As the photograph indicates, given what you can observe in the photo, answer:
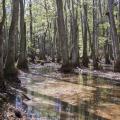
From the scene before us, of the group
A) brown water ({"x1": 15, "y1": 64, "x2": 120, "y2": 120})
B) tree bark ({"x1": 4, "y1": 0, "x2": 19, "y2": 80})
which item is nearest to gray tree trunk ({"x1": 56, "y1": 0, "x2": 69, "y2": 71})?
tree bark ({"x1": 4, "y1": 0, "x2": 19, "y2": 80})

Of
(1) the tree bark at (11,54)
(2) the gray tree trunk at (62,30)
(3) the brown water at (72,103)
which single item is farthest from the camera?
(2) the gray tree trunk at (62,30)

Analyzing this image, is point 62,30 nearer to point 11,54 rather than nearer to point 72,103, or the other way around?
point 11,54

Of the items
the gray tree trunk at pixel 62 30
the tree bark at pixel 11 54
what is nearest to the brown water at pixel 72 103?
the tree bark at pixel 11 54

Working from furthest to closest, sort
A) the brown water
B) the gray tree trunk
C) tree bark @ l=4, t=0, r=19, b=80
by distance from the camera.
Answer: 1. the gray tree trunk
2. tree bark @ l=4, t=0, r=19, b=80
3. the brown water

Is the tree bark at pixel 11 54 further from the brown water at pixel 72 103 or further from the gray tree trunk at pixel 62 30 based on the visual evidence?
→ the gray tree trunk at pixel 62 30

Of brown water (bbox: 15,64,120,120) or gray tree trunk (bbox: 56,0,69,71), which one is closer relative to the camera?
brown water (bbox: 15,64,120,120)

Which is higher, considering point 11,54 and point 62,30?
point 62,30

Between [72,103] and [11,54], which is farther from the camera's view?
[11,54]

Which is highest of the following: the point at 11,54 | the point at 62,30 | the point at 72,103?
the point at 62,30

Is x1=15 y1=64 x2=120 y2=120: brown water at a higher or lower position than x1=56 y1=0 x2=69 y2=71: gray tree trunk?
lower

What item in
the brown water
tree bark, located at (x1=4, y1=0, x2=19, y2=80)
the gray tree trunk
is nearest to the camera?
the brown water

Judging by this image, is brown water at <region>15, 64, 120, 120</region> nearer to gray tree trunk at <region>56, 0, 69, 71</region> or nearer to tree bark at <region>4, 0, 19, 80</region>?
tree bark at <region>4, 0, 19, 80</region>

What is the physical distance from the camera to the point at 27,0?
127 ft

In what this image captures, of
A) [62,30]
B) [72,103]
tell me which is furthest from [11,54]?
[62,30]
